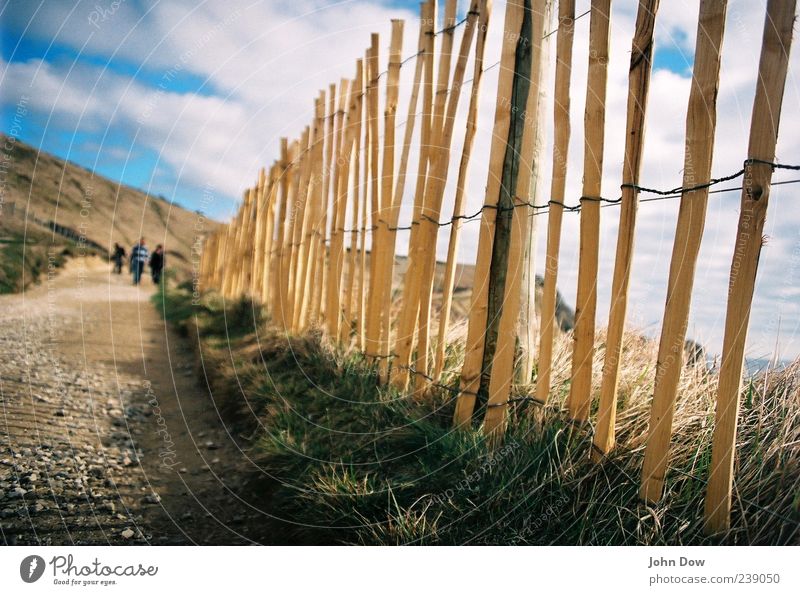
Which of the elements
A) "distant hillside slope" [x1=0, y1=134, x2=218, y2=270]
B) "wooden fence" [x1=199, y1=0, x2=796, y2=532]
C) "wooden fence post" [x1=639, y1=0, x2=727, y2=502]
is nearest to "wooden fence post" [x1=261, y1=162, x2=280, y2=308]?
"wooden fence" [x1=199, y1=0, x2=796, y2=532]

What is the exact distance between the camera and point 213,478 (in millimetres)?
3141

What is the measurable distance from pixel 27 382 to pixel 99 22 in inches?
97.9

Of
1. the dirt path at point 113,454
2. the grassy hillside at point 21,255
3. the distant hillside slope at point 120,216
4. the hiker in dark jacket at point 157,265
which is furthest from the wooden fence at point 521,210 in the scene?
the distant hillside slope at point 120,216

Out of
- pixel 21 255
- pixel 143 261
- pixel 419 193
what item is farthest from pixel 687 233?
pixel 143 261

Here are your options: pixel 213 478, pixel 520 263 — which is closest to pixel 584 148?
pixel 520 263

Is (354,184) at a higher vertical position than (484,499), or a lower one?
higher

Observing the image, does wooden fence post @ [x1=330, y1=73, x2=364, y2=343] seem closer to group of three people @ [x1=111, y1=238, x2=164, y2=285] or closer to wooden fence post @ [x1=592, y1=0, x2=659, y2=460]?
wooden fence post @ [x1=592, y1=0, x2=659, y2=460]

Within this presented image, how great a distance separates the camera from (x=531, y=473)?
234 centimetres

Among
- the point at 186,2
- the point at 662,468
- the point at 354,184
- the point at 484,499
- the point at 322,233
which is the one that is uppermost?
the point at 186,2

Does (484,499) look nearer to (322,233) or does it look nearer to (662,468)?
(662,468)

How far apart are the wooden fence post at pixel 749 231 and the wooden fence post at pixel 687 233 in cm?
13

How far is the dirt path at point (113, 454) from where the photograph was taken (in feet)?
8.37

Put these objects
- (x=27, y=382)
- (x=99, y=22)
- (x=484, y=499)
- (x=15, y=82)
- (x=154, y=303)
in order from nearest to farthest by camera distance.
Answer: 1. (x=484, y=499)
2. (x=15, y=82)
3. (x=99, y=22)
4. (x=27, y=382)
5. (x=154, y=303)

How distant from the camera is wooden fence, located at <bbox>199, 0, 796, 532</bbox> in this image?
198 centimetres
